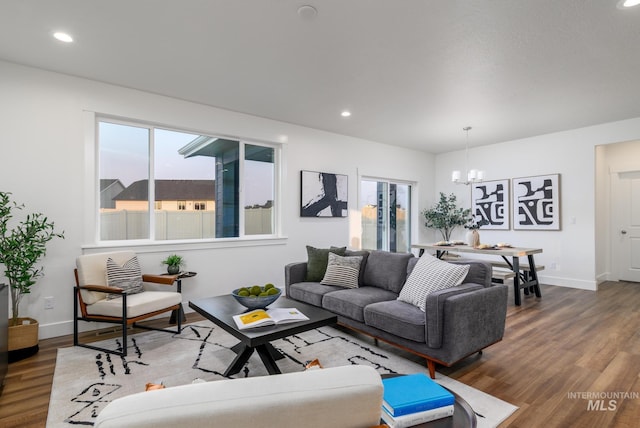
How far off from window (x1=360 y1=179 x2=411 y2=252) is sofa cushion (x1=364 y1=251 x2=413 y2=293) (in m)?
2.42

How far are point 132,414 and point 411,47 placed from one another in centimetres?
307

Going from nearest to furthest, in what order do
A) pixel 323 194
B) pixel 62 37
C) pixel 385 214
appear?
pixel 62 37, pixel 323 194, pixel 385 214

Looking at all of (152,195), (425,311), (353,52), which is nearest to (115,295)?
(152,195)

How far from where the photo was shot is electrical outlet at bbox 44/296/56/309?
3184 mm

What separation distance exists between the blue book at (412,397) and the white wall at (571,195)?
18.9 feet

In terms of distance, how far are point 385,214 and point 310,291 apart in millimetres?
3632

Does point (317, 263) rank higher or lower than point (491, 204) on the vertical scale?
lower

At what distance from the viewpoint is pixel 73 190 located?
333cm

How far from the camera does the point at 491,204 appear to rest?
21.2ft

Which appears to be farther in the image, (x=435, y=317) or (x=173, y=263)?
(x=173, y=263)

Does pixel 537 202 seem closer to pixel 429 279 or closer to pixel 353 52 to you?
pixel 429 279

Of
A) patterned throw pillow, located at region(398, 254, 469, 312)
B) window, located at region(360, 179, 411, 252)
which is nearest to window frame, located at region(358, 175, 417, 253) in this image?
window, located at region(360, 179, 411, 252)

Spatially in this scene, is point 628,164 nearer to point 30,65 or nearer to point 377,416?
point 377,416

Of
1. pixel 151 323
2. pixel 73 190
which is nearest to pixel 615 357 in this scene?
pixel 151 323
